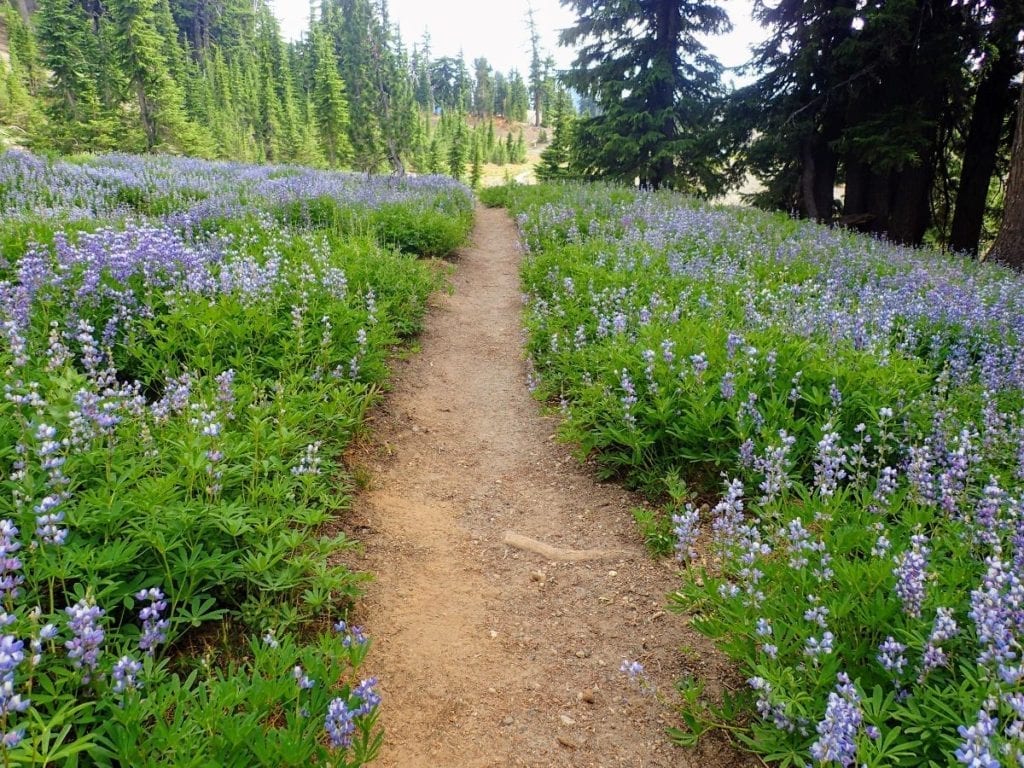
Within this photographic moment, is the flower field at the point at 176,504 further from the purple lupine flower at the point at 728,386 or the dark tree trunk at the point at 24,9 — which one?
the dark tree trunk at the point at 24,9

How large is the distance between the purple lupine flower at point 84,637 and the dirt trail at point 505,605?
4.07 feet

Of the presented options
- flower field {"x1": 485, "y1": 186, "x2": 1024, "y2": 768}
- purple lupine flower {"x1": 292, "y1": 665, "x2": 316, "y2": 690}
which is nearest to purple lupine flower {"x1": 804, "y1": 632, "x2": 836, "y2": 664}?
flower field {"x1": 485, "y1": 186, "x2": 1024, "y2": 768}

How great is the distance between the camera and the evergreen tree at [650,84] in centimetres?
1936

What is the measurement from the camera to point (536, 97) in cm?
10994

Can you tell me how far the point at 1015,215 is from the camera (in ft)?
32.1

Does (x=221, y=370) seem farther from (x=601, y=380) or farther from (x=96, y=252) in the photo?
(x=601, y=380)

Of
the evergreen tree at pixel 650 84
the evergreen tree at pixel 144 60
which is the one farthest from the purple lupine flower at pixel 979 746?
the evergreen tree at pixel 144 60

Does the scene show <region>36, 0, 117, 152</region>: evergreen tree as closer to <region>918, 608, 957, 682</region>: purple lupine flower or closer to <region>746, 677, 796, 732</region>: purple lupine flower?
<region>746, 677, 796, 732</region>: purple lupine flower

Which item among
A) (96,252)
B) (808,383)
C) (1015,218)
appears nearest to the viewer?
(808,383)

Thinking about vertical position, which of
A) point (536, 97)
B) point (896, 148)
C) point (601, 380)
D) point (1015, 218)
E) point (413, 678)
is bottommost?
point (413, 678)

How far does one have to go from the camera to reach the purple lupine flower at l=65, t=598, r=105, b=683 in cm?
196

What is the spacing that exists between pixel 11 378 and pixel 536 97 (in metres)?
120

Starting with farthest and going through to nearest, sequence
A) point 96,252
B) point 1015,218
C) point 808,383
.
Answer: point 1015,218, point 96,252, point 808,383

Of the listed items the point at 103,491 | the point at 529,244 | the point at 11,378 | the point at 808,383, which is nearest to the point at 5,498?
the point at 103,491
